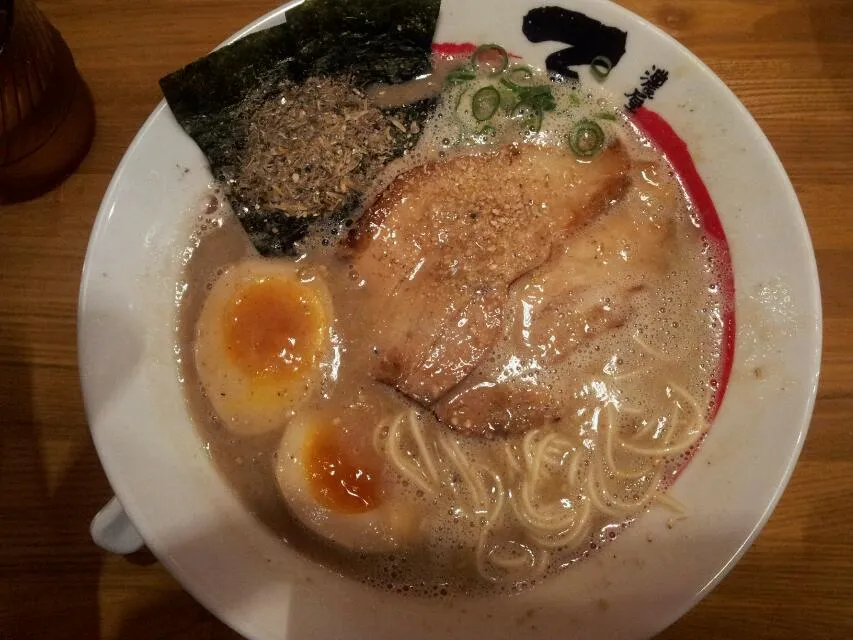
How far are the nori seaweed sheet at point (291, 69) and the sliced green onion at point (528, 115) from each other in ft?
0.76

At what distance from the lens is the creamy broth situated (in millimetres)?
1491

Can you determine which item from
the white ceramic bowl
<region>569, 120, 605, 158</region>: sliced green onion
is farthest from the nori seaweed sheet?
<region>569, 120, 605, 158</region>: sliced green onion

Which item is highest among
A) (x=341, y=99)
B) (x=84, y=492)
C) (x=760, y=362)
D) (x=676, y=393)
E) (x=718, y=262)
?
(x=341, y=99)

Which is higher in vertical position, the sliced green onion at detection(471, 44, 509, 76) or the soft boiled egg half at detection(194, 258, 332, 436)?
the sliced green onion at detection(471, 44, 509, 76)

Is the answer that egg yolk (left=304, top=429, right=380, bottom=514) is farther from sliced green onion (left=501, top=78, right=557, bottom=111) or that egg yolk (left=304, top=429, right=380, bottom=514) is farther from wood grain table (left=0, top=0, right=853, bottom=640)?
sliced green onion (left=501, top=78, right=557, bottom=111)

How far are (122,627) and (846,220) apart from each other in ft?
7.26

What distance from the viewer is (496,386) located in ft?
5.22

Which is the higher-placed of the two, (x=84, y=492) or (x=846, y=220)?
(x=846, y=220)

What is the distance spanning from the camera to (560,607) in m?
1.39

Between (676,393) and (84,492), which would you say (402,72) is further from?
(84,492)

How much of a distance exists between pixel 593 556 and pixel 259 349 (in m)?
0.96

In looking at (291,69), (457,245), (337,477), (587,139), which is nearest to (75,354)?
(337,477)

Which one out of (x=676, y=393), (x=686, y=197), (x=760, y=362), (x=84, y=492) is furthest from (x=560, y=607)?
(x=84, y=492)

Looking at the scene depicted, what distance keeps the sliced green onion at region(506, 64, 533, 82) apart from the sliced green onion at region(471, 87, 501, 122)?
6cm
